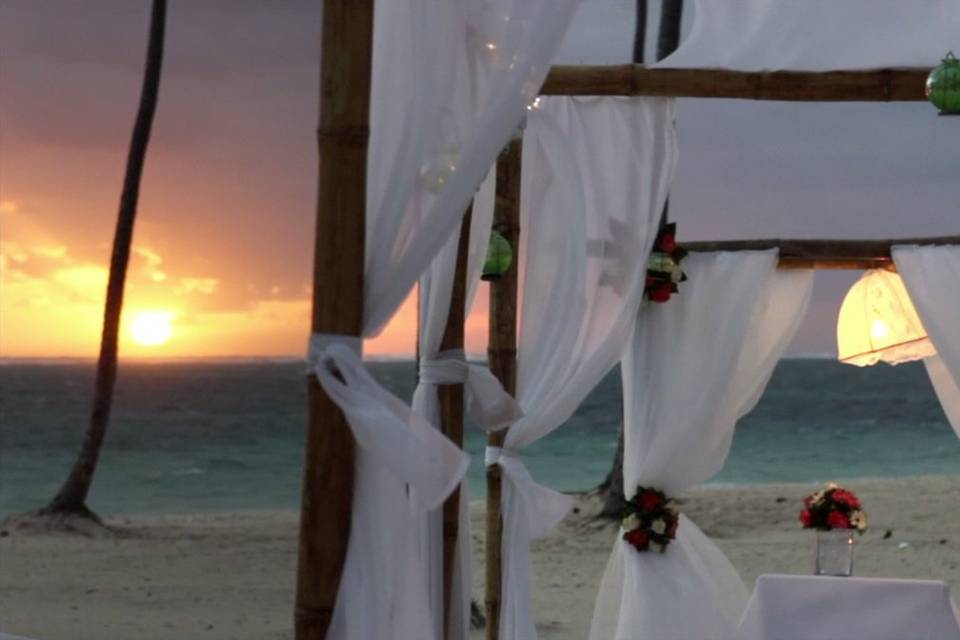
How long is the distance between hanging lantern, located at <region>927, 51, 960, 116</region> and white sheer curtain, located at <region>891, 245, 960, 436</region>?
1218 mm

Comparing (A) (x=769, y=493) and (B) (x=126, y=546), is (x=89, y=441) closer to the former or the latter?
(B) (x=126, y=546)

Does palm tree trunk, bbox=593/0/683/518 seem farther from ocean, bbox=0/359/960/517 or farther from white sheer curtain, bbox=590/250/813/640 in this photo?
ocean, bbox=0/359/960/517

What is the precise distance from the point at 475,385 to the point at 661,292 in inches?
62.2

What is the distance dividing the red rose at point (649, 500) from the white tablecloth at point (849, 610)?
0.65 m

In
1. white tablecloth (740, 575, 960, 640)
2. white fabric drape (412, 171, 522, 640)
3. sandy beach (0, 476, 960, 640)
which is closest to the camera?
white fabric drape (412, 171, 522, 640)

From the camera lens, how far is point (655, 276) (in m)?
5.11

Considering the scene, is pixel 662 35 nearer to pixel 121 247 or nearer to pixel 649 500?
pixel 121 247

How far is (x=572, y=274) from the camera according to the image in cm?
445

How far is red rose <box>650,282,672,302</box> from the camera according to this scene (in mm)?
5117

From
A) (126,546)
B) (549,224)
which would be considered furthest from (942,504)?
(549,224)

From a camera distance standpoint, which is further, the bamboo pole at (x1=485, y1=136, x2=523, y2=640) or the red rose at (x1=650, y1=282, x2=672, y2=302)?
the red rose at (x1=650, y1=282, x2=672, y2=302)

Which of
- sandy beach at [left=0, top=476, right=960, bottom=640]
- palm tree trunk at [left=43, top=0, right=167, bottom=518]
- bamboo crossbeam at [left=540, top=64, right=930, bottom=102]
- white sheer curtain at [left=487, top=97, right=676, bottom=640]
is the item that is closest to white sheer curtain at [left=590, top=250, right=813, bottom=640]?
white sheer curtain at [left=487, top=97, right=676, bottom=640]

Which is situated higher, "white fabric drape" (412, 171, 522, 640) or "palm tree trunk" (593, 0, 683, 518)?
"palm tree trunk" (593, 0, 683, 518)

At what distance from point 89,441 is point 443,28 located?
45.2 ft
